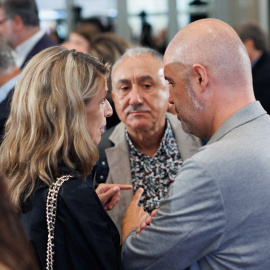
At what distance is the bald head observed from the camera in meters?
1.86

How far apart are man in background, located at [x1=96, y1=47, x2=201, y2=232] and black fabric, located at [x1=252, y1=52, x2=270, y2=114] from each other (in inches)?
101

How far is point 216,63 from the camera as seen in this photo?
1.86 metres

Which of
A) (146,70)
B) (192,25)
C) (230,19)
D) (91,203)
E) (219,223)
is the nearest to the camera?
(219,223)

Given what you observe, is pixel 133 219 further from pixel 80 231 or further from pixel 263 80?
pixel 263 80

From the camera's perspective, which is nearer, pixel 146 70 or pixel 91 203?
pixel 91 203

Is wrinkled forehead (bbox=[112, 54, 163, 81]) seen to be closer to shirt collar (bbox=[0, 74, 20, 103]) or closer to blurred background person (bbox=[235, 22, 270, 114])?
shirt collar (bbox=[0, 74, 20, 103])

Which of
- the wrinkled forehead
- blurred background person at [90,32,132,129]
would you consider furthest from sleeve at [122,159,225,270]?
blurred background person at [90,32,132,129]

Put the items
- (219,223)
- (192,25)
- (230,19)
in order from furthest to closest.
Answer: (230,19), (192,25), (219,223)

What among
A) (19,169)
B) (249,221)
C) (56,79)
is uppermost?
(56,79)

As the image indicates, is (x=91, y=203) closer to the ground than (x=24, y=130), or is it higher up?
closer to the ground

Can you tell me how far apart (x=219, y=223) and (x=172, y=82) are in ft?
1.99

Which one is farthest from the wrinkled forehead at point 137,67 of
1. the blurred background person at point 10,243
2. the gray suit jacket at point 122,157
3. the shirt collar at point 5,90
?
the blurred background person at point 10,243

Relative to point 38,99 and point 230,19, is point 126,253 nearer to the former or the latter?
point 38,99

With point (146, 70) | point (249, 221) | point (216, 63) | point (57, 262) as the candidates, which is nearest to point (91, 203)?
point (57, 262)
